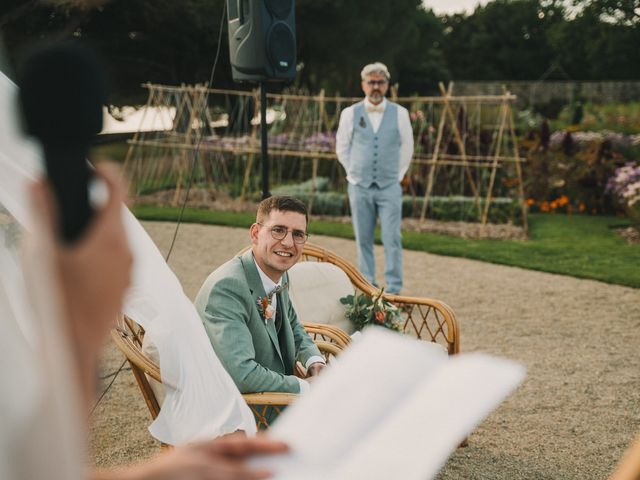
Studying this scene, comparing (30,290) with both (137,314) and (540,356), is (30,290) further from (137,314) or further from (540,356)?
(540,356)

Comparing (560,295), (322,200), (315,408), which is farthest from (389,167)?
(315,408)

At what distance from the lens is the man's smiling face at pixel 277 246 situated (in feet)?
9.54

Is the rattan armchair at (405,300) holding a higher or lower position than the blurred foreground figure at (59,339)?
lower

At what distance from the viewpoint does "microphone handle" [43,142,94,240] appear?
0.50m

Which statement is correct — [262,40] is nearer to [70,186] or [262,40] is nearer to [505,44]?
[70,186]

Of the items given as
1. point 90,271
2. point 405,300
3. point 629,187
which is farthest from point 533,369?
point 629,187

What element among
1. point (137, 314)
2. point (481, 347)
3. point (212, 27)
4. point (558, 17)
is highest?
point (558, 17)

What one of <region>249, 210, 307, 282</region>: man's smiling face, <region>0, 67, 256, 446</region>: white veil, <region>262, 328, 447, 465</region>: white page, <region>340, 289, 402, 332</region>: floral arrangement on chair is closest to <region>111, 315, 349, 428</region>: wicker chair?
<region>0, 67, 256, 446</region>: white veil

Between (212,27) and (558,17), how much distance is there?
41102 millimetres

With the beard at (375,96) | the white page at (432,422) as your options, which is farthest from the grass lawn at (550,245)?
the white page at (432,422)

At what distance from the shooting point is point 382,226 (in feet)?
22.2

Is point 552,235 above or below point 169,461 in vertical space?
below

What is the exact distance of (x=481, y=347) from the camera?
17.3 feet

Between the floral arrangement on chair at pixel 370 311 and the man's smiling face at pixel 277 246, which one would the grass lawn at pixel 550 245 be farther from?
the man's smiling face at pixel 277 246
